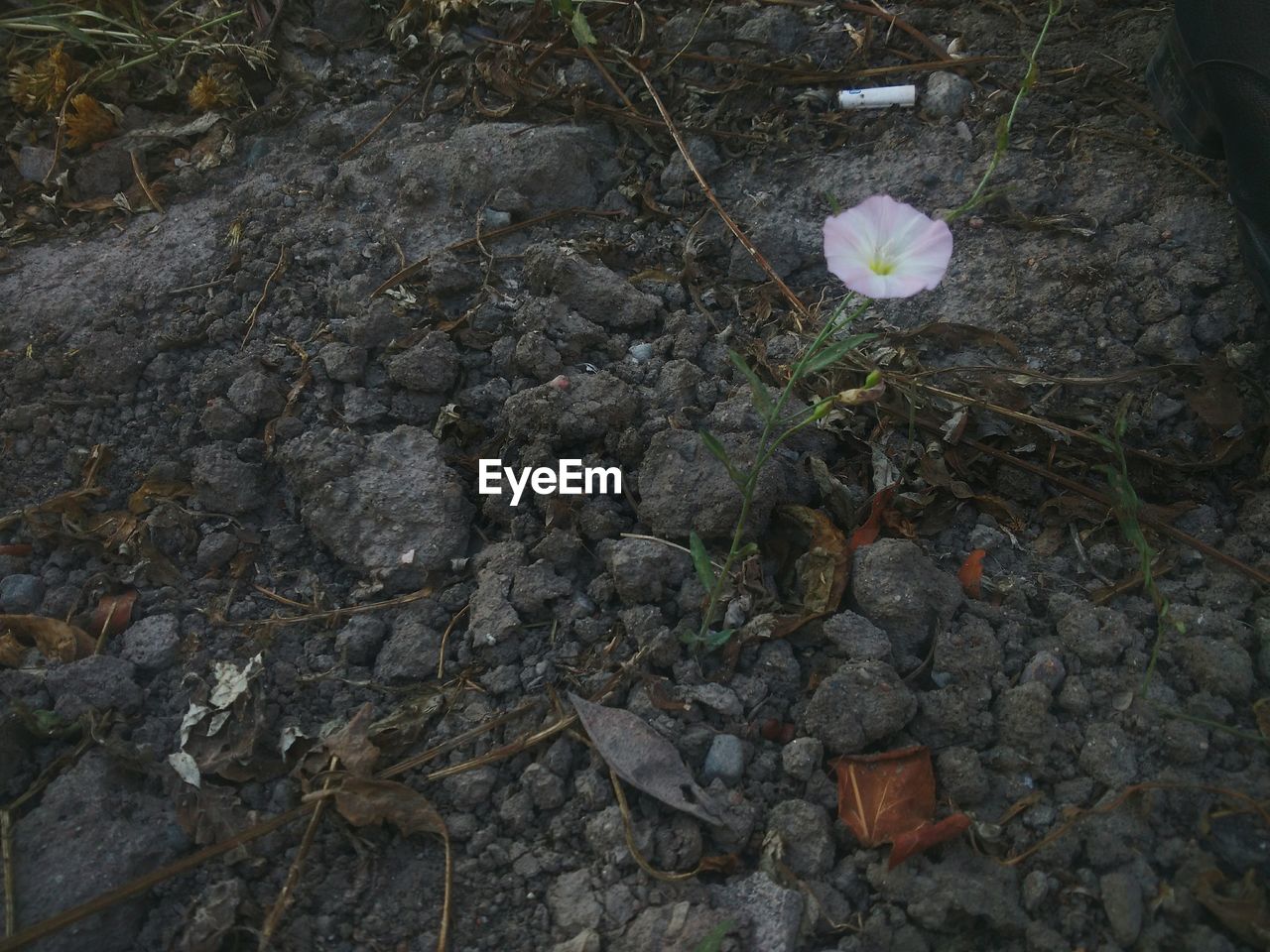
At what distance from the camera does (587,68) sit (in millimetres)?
2557

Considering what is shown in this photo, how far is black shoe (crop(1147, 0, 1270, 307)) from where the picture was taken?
6.22ft

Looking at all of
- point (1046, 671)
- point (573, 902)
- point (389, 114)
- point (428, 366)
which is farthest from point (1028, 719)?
point (389, 114)

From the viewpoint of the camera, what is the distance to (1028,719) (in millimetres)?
1521

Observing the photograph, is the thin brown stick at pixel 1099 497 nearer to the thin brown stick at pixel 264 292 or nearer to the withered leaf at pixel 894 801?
the withered leaf at pixel 894 801

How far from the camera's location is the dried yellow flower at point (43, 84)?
2.57m

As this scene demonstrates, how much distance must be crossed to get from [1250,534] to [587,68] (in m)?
1.89

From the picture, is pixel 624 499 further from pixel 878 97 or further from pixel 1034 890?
pixel 878 97

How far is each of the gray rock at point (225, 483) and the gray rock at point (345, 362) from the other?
261mm

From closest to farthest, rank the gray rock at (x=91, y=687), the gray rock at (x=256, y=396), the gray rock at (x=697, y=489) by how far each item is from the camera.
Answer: the gray rock at (x=91, y=687) < the gray rock at (x=697, y=489) < the gray rock at (x=256, y=396)

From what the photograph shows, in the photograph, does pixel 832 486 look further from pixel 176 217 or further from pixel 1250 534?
pixel 176 217

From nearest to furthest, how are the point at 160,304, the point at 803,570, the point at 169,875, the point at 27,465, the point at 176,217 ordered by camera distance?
1. the point at 169,875
2. the point at 803,570
3. the point at 27,465
4. the point at 160,304
5. the point at 176,217

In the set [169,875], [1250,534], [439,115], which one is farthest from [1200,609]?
[439,115]

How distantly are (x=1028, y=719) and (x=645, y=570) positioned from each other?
2.18ft

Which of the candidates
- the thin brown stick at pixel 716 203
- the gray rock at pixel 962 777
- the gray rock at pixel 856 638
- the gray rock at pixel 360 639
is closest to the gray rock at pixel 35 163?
the thin brown stick at pixel 716 203
